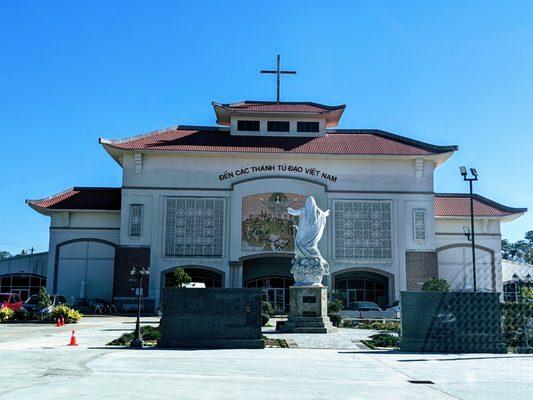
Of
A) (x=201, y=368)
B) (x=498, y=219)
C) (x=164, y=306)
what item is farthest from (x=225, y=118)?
(x=201, y=368)

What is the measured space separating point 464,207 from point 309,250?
89.1 feet

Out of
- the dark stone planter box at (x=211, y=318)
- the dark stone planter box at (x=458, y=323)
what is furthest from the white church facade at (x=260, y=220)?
the dark stone planter box at (x=458, y=323)

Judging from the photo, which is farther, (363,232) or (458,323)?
(363,232)

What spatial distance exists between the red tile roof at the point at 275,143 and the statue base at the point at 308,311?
22.8 meters

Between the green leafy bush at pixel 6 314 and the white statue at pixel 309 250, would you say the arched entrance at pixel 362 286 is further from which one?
the green leafy bush at pixel 6 314

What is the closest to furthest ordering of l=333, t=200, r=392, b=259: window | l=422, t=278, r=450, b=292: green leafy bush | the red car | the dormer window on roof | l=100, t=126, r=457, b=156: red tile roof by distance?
the red car < l=422, t=278, r=450, b=292: green leafy bush < l=333, t=200, r=392, b=259: window < l=100, t=126, r=457, b=156: red tile roof < the dormer window on roof

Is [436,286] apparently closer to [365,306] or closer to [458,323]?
[365,306]

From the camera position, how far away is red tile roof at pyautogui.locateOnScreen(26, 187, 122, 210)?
45.4 meters

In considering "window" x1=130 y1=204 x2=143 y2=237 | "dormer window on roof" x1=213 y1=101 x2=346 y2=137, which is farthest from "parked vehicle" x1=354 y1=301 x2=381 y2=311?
"window" x1=130 y1=204 x2=143 y2=237

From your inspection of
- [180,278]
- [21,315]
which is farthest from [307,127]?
[21,315]

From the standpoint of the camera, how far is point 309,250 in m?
23.9

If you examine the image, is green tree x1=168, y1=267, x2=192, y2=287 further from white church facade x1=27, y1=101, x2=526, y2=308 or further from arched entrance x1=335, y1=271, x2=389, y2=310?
arched entrance x1=335, y1=271, x2=389, y2=310

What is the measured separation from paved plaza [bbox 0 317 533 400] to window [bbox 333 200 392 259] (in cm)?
2716

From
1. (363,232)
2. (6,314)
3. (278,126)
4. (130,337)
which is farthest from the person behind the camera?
(278,126)
